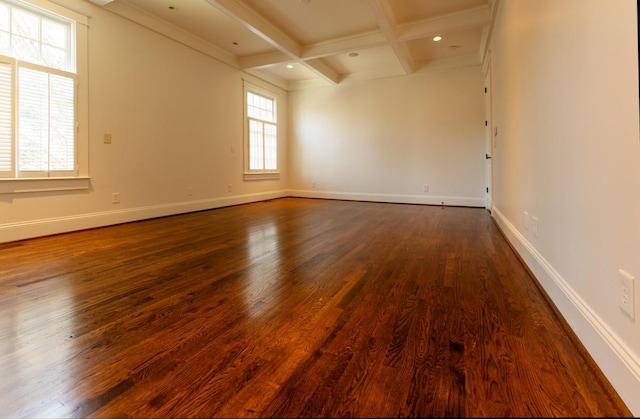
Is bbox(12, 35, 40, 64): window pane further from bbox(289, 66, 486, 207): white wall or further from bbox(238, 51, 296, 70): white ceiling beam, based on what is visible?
bbox(289, 66, 486, 207): white wall

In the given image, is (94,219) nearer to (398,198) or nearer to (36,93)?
(36,93)

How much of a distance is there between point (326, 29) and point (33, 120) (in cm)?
383

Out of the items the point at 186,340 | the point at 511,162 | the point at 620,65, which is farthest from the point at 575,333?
the point at 511,162

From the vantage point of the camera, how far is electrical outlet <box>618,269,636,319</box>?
874 millimetres

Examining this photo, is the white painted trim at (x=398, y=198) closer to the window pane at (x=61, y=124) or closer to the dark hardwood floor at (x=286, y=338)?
the dark hardwood floor at (x=286, y=338)

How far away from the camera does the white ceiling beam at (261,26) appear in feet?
12.5

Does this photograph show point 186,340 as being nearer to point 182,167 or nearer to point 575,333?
point 575,333

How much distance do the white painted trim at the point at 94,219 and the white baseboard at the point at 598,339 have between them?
4437mm

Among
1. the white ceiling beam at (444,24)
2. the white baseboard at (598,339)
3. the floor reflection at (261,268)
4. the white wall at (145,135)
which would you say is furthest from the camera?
the white ceiling beam at (444,24)

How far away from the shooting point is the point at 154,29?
14.3ft

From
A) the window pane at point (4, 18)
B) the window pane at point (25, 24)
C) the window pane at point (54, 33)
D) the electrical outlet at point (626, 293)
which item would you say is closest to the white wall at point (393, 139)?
the window pane at point (54, 33)

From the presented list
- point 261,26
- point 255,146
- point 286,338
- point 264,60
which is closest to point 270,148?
point 255,146

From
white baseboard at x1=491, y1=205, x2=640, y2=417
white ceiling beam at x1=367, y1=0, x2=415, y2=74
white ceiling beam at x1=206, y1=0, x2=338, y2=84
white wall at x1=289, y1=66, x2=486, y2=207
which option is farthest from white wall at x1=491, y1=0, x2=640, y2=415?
white wall at x1=289, y1=66, x2=486, y2=207

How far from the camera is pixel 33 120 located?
10.4 ft
